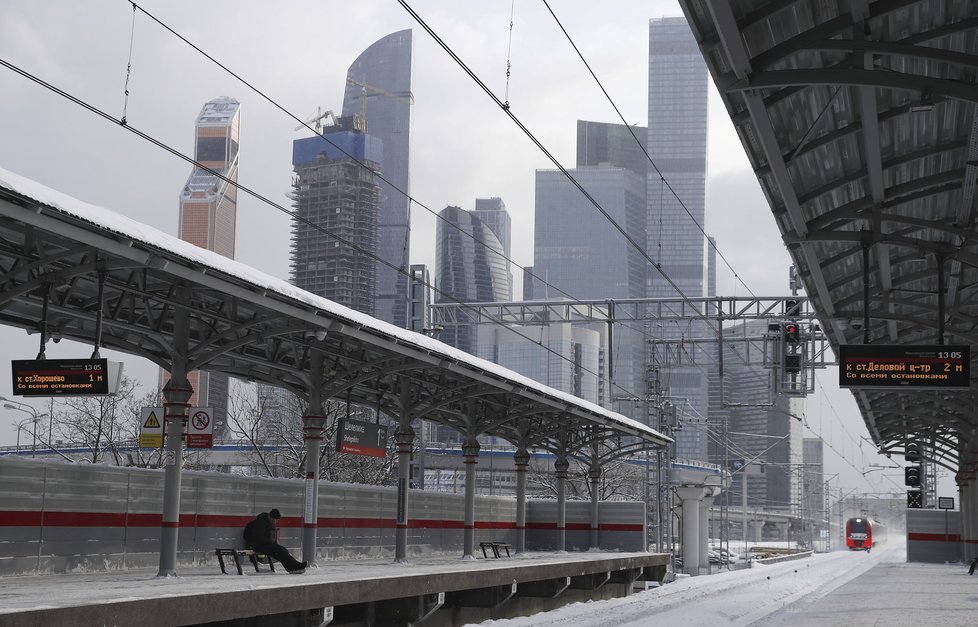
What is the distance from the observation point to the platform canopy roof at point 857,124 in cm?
977

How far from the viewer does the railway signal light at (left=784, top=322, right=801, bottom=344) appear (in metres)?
35.7

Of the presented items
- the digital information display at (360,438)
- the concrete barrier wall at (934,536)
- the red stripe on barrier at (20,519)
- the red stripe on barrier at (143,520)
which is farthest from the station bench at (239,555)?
the concrete barrier wall at (934,536)

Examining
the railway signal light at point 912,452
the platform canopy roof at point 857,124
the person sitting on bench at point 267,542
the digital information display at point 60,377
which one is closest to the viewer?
the platform canopy roof at point 857,124

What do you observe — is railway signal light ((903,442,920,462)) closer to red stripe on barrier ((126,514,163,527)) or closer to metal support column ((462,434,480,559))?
metal support column ((462,434,480,559))

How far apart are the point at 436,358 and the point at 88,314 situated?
19.8 ft

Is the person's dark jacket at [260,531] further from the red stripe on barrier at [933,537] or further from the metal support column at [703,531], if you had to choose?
the red stripe on barrier at [933,537]

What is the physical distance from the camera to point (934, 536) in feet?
163

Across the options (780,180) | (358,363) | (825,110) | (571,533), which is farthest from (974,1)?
(571,533)

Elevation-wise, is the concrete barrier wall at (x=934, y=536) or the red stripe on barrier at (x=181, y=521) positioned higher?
the red stripe on barrier at (x=181, y=521)

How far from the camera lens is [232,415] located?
2445 inches

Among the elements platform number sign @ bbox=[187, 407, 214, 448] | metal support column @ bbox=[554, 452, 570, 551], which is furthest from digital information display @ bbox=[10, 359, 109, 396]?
metal support column @ bbox=[554, 452, 570, 551]

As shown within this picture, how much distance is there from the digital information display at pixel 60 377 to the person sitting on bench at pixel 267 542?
4346 millimetres

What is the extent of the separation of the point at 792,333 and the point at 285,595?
25458 millimetres

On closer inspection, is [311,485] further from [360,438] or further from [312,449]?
[360,438]
